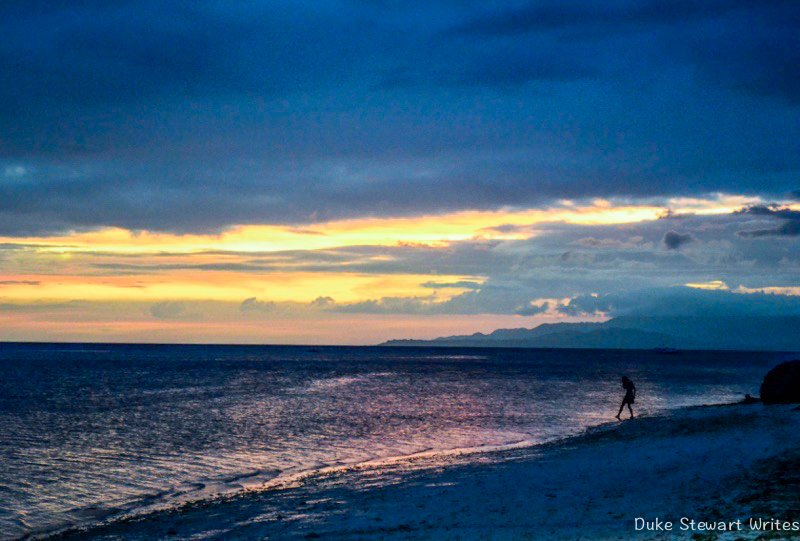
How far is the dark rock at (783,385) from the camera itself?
38.1 m

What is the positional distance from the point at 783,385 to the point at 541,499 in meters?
27.5

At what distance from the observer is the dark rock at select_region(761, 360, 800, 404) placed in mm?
38094

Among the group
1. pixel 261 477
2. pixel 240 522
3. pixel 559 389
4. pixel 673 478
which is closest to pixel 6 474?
pixel 261 477

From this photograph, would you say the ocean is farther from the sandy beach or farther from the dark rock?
the dark rock

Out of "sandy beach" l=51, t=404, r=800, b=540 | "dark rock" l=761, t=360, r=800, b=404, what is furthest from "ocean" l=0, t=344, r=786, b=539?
"dark rock" l=761, t=360, r=800, b=404

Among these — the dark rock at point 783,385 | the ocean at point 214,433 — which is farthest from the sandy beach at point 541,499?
the dark rock at point 783,385

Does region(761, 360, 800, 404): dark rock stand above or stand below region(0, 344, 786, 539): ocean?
above

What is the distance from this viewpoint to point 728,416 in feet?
109

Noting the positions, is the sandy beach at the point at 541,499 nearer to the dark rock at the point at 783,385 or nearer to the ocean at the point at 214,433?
the ocean at the point at 214,433

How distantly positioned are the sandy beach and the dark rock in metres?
12.4

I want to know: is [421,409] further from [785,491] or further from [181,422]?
[785,491]

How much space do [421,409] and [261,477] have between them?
2807 cm

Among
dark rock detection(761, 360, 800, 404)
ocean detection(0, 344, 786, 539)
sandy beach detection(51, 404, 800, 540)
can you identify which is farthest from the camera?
dark rock detection(761, 360, 800, 404)

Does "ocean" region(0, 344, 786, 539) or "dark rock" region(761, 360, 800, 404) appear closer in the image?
"ocean" region(0, 344, 786, 539)
